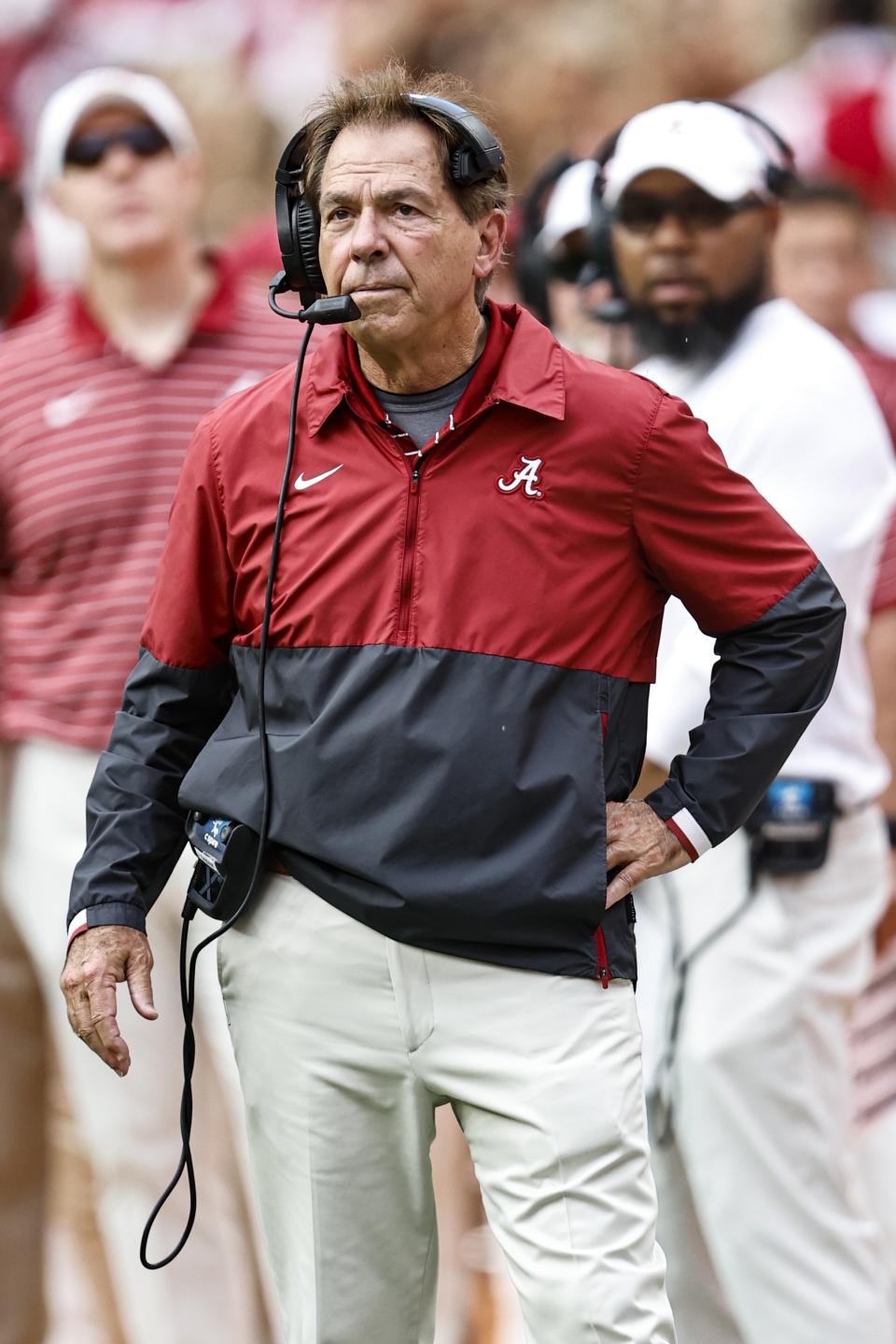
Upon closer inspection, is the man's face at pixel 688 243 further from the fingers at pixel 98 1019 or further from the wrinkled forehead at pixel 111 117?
the fingers at pixel 98 1019

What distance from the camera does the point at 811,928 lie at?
4031mm

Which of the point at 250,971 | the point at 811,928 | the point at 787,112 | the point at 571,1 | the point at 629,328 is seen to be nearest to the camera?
the point at 250,971

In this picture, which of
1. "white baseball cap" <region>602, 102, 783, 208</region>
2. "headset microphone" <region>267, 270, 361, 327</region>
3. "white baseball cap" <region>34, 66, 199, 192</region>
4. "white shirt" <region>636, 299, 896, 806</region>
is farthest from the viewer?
"white baseball cap" <region>34, 66, 199, 192</region>

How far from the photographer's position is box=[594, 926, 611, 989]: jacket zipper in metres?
2.93

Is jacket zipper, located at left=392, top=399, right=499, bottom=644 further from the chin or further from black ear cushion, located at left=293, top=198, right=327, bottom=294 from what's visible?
the chin

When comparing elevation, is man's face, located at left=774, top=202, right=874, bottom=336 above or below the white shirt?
above

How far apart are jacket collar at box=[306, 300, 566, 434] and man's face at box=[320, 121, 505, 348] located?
0.28 feet

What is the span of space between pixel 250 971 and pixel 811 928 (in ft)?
4.43

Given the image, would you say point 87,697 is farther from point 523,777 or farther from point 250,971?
point 523,777

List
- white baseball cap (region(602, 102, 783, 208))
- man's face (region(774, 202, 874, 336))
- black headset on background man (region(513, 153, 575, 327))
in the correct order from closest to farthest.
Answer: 1. white baseball cap (region(602, 102, 783, 208))
2. black headset on background man (region(513, 153, 575, 327))
3. man's face (region(774, 202, 874, 336))

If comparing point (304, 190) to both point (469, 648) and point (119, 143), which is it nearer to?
point (469, 648)

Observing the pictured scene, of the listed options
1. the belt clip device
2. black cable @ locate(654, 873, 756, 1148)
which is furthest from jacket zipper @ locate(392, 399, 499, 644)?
black cable @ locate(654, 873, 756, 1148)

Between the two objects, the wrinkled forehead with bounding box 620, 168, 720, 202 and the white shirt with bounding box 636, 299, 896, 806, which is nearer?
the white shirt with bounding box 636, 299, 896, 806

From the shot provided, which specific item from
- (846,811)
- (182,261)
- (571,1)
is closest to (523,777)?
(846,811)
